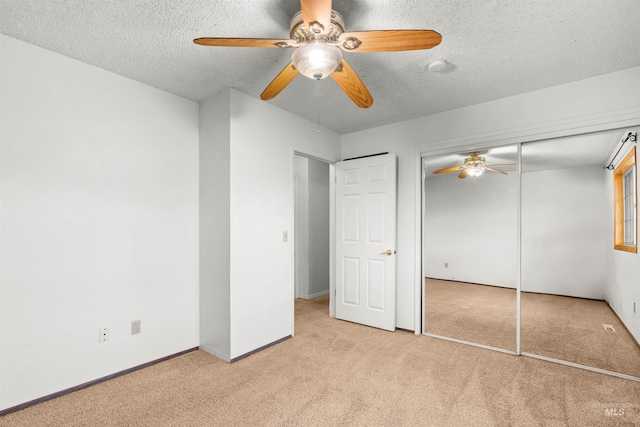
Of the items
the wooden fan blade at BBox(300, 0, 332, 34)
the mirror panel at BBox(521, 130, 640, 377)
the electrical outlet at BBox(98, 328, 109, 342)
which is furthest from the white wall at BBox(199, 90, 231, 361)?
the mirror panel at BBox(521, 130, 640, 377)

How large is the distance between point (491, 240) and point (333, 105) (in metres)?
2.13

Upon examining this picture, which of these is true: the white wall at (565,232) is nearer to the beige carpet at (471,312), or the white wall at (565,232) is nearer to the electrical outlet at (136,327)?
the beige carpet at (471,312)

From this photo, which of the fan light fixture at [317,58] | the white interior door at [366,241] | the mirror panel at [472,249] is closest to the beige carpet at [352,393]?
the mirror panel at [472,249]

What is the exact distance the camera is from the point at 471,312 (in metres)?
3.52

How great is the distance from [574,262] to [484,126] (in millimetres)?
1482

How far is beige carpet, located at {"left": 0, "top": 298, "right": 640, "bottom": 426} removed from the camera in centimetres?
195

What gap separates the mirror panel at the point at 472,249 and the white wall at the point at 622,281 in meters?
0.67

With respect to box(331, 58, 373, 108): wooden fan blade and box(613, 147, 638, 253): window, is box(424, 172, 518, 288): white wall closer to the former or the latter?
box(613, 147, 638, 253): window

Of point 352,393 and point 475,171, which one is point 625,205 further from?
point 352,393

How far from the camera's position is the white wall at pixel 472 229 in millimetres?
3090

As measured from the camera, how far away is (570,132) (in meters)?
2.67

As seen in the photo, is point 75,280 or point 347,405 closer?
point 347,405

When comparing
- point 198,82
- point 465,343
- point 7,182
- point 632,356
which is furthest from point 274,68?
point 632,356

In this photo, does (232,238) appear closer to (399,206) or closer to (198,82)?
(198,82)
